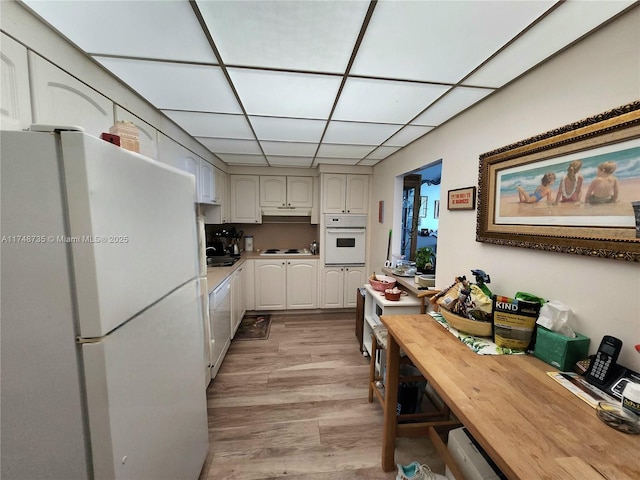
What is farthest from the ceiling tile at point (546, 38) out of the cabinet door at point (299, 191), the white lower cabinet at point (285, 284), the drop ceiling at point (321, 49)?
the white lower cabinet at point (285, 284)

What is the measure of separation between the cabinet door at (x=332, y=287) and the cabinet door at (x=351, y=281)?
0.06 m

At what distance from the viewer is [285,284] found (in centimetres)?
362

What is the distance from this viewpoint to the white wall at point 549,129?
2.76ft

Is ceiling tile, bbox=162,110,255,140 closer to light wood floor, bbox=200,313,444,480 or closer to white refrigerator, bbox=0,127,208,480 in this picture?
white refrigerator, bbox=0,127,208,480

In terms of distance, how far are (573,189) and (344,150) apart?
2.04m

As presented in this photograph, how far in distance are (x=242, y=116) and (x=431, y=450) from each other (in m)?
2.63

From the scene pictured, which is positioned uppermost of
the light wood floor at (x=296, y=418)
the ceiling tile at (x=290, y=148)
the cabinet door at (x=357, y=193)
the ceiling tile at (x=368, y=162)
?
the ceiling tile at (x=368, y=162)

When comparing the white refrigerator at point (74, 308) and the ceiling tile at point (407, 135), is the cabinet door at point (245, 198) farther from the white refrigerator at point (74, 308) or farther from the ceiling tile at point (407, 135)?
the white refrigerator at point (74, 308)

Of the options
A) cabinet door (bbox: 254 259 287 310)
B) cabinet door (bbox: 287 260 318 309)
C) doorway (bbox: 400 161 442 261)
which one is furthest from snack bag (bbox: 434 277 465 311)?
cabinet door (bbox: 254 259 287 310)

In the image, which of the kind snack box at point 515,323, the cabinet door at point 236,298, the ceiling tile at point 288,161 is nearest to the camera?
the kind snack box at point 515,323

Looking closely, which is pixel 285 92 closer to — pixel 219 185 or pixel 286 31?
pixel 286 31

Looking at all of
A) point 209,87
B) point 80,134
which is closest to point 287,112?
point 209,87

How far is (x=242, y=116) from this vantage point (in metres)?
1.77

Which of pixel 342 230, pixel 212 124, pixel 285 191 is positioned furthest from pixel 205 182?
pixel 342 230
